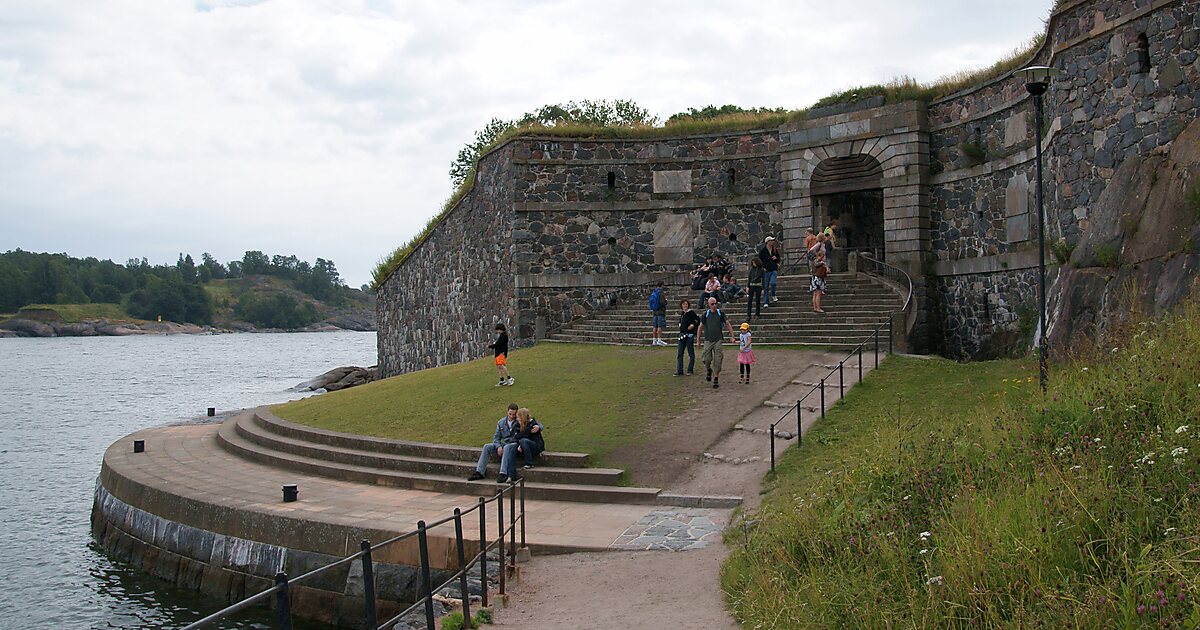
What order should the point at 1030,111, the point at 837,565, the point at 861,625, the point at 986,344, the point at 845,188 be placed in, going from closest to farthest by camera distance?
the point at 861,625, the point at 837,565, the point at 1030,111, the point at 986,344, the point at 845,188

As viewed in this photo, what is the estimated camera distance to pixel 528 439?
13.0 metres

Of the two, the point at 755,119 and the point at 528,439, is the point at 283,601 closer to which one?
the point at 528,439

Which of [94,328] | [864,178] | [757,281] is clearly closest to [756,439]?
[757,281]

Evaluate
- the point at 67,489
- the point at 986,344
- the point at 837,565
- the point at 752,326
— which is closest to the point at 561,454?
the point at 837,565

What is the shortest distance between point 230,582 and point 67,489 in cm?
1105

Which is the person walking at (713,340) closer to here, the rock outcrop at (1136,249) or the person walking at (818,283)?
the rock outcrop at (1136,249)

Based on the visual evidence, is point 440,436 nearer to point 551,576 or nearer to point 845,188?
point 551,576

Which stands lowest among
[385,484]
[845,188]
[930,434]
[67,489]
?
[67,489]

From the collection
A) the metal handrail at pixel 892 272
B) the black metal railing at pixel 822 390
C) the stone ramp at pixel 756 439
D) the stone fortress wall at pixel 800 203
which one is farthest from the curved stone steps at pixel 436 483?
the metal handrail at pixel 892 272

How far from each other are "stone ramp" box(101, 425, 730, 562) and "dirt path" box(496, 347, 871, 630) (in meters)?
0.71

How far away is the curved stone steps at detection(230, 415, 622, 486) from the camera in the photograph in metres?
12.5

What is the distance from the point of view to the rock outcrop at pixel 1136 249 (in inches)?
456

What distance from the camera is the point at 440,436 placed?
1488cm

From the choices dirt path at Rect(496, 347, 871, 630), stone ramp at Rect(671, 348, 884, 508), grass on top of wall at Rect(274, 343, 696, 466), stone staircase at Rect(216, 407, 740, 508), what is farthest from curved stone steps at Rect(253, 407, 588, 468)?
stone ramp at Rect(671, 348, 884, 508)
